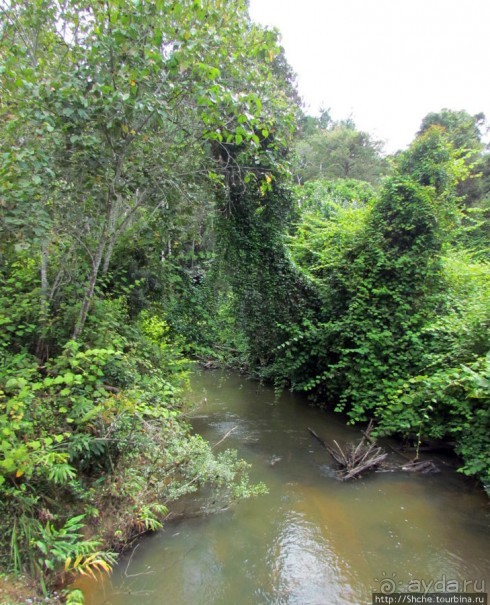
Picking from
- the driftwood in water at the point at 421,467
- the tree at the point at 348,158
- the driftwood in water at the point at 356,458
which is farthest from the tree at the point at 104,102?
the tree at the point at 348,158

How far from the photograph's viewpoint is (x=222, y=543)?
375 centimetres

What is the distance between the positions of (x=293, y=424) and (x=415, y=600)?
152 inches

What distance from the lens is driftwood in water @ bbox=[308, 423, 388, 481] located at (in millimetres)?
5072

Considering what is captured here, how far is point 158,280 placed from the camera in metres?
6.30

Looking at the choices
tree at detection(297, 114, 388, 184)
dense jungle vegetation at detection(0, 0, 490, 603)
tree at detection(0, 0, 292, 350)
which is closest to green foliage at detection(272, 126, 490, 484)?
dense jungle vegetation at detection(0, 0, 490, 603)

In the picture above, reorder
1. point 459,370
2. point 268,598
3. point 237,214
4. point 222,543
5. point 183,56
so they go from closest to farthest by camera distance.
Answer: point 268,598 < point 183,56 < point 222,543 < point 459,370 < point 237,214

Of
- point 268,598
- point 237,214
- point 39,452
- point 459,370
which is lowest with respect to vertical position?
point 268,598

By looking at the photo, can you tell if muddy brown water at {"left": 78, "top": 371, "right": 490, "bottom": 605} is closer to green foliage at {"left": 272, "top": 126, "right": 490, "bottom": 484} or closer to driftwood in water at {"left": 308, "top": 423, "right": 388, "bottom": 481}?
driftwood in water at {"left": 308, "top": 423, "right": 388, "bottom": 481}

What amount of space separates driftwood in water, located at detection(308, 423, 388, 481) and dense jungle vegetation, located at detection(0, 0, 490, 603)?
429mm

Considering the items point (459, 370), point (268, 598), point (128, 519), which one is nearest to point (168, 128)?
point (128, 519)

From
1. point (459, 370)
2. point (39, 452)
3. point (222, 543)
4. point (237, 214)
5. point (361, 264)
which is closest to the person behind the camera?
point (39, 452)

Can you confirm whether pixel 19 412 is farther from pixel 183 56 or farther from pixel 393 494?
pixel 393 494

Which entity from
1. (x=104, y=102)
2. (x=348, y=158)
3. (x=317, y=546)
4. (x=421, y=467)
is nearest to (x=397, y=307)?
(x=421, y=467)

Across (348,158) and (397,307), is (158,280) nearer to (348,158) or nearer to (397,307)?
(397,307)
